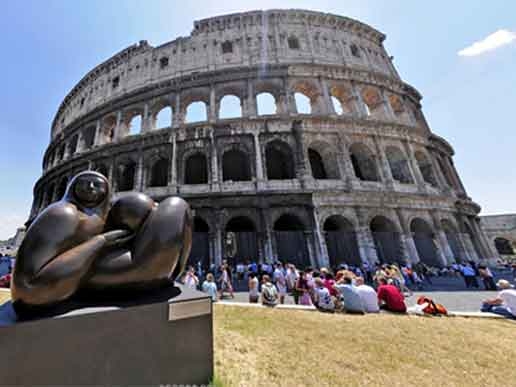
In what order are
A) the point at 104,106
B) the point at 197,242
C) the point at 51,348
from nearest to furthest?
the point at 51,348 < the point at 197,242 < the point at 104,106

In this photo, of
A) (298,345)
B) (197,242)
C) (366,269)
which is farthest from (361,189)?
(298,345)

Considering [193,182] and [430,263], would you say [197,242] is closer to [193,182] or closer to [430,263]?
[193,182]

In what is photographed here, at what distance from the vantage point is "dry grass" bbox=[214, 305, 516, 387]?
2750mm

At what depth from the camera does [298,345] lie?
3.57 metres

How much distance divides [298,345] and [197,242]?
1048 cm

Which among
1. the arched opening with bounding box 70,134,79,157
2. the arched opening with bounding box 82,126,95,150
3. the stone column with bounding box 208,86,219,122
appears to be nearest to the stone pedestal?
the stone column with bounding box 208,86,219,122

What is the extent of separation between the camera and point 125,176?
17094mm

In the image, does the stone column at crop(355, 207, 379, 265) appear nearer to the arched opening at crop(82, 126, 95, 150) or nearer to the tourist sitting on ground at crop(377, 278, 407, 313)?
the tourist sitting on ground at crop(377, 278, 407, 313)

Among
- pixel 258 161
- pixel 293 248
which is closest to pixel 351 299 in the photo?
pixel 293 248

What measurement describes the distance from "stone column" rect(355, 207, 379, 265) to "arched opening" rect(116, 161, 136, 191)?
16.1m

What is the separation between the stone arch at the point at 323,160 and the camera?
49.2ft

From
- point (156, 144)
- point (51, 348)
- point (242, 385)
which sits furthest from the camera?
point (156, 144)

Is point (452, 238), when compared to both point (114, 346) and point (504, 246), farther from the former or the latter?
point (504, 246)

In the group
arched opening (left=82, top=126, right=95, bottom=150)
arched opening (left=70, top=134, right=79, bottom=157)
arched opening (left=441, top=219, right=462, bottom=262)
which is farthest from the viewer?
arched opening (left=70, top=134, right=79, bottom=157)
